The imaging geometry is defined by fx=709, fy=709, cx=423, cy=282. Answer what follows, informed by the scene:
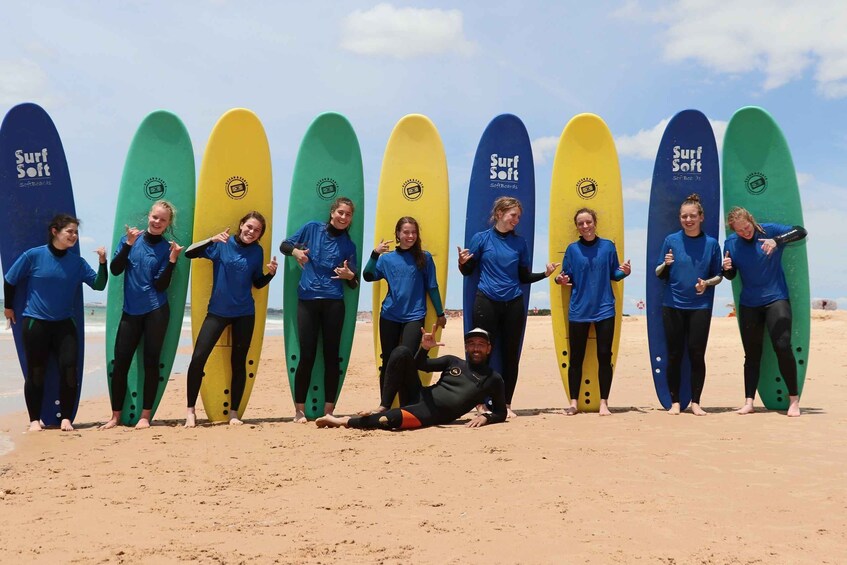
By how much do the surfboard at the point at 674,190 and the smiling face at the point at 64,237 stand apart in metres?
4.00

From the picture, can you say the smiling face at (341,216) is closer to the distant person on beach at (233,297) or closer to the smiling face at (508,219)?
the distant person on beach at (233,297)

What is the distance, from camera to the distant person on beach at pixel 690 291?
4863mm

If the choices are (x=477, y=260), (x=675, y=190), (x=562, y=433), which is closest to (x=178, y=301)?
(x=477, y=260)

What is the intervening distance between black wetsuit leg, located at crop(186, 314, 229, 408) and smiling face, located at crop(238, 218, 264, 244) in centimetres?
54

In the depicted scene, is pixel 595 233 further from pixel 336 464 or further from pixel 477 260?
pixel 336 464

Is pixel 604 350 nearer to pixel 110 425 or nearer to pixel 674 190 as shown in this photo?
pixel 674 190

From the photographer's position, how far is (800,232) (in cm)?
512

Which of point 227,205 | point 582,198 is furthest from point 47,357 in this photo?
A: point 582,198

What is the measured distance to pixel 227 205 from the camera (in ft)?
16.6

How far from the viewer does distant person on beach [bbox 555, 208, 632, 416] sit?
191 inches

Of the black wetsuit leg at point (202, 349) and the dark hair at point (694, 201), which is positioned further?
the dark hair at point (694, 201)

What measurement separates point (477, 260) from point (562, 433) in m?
1.39

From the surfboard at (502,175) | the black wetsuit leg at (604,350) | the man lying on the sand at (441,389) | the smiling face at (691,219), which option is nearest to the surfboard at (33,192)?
the man lying on the sand at (441,389)

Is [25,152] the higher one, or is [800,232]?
[25,152]
